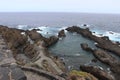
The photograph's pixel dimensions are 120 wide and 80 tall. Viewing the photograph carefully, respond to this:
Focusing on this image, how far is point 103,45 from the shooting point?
6209 centimetres

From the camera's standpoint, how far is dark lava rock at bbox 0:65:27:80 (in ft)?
44.4

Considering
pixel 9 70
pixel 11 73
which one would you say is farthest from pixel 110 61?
pixel 11 73

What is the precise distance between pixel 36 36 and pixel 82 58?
24263 millimetres

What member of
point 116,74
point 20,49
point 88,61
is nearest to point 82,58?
point 88,61

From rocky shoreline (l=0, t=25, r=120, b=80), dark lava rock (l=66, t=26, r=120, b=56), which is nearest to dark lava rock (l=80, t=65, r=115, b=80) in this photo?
rocky shoreline (l=0, t=25, r=120, b=80)

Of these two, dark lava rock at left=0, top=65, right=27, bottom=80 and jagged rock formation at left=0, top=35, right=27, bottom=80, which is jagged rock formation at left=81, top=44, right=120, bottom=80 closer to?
jagged rock formation at left=0, top=35, right=27, bottom=80

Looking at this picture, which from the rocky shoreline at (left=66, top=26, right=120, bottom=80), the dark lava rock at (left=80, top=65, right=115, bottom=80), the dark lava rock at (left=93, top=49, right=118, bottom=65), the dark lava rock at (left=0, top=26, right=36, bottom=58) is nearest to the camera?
the dark lava rock at (left=80, top=65, right=115, bottom=80)

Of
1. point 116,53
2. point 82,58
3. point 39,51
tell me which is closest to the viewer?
point 39,51

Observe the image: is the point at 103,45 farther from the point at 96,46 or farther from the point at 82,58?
the point at 82,58

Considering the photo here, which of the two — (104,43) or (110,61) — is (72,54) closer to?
(110,61)

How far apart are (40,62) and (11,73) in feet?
71.6

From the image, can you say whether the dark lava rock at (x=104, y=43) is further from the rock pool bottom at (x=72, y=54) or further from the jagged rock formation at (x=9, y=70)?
the jagged rock formation at (x=9, y=70)

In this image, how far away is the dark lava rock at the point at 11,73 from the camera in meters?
13.5

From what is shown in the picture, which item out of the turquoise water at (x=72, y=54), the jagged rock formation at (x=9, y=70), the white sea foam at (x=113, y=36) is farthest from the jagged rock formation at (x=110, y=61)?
the white sea foam at (x=113, y=36)
